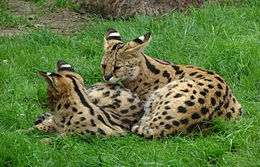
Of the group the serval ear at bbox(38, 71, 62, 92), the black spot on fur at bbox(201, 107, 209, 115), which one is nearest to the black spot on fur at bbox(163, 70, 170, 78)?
the black spot on fur at bbox(201, 107, 209, 115)

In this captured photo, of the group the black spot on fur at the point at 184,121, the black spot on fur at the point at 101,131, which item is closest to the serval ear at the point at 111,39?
the black spot on fur at the point at 101,131

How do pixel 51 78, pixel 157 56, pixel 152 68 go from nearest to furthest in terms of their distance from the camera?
pixel 51 78
pixel 152 68
pixel 157 56

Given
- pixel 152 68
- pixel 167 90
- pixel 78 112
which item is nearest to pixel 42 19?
pixel 152 68

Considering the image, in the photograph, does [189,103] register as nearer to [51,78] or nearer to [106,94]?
[106,94]

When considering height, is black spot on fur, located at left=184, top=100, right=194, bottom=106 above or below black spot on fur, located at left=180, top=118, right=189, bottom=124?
above

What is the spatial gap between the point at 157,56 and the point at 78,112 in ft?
9.40

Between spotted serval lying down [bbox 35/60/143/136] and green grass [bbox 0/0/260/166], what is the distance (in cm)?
14

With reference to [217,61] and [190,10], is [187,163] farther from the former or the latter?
[190,10]

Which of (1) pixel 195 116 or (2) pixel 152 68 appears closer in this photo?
(1) pixel 195 116

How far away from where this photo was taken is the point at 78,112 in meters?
4.94

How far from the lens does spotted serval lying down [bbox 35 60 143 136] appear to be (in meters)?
4.91

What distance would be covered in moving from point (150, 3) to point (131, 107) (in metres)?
4.37

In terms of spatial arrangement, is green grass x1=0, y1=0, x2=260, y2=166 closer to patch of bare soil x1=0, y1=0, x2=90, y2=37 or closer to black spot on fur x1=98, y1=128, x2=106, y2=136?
black spot on fur x1=98, y1=128, x2=106, y2=136

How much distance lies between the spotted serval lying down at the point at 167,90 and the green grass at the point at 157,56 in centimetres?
17
